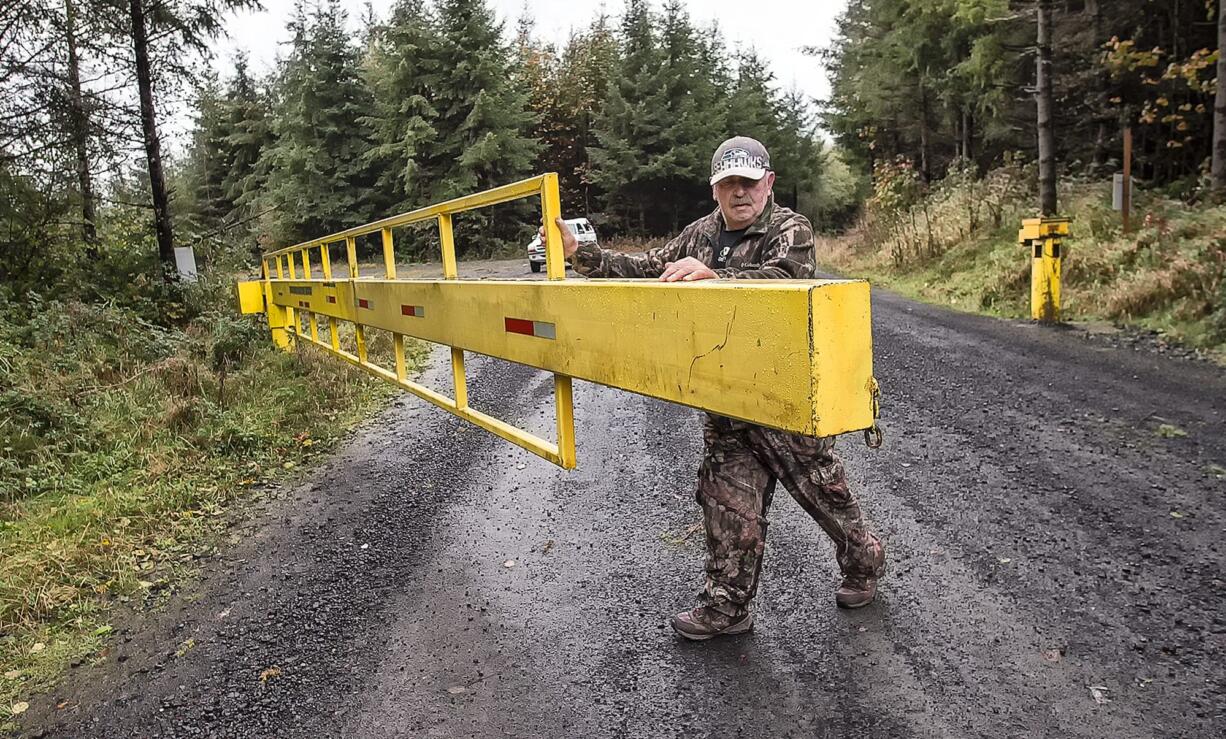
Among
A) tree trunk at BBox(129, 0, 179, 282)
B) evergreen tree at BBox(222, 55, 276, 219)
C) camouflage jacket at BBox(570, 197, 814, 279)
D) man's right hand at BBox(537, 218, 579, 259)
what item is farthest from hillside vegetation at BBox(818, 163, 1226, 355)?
evergreen tree at BBox(222, 55, 276, 219)

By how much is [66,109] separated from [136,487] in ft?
27.1

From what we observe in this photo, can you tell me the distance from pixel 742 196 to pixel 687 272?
63 cm

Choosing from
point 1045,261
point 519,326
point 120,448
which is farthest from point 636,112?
point 519,326

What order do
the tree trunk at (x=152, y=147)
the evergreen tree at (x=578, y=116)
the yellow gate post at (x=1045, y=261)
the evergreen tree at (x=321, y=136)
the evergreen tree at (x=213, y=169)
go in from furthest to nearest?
the evergreen tree at (x=578, y=116) → the evergreen tree at (x=213, y=169) → the evergreen tree at (x=321, y=136) → the tree trunk at (x=152, y=147) → the yellow gate post at (x=1045, y=261)

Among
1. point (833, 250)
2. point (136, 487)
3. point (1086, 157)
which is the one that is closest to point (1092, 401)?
point (136, 487)

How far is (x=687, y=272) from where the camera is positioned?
2307 mm

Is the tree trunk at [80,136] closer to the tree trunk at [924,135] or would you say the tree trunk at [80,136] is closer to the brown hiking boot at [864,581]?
the brown hiking boot at [864,581]

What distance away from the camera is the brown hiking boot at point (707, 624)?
280cm

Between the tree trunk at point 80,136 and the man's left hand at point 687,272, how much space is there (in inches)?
453

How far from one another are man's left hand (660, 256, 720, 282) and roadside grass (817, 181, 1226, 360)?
6.58 metres

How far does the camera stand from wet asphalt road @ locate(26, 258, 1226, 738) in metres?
2.37

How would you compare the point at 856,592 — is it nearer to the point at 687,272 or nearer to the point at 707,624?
the point at 707,624

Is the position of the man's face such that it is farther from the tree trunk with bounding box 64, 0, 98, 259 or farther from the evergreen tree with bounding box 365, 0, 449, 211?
the evergreen tree with bounding box 365, 0, 449, 211

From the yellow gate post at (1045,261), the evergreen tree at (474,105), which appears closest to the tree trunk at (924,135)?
the evergreen tree at (474,105)
